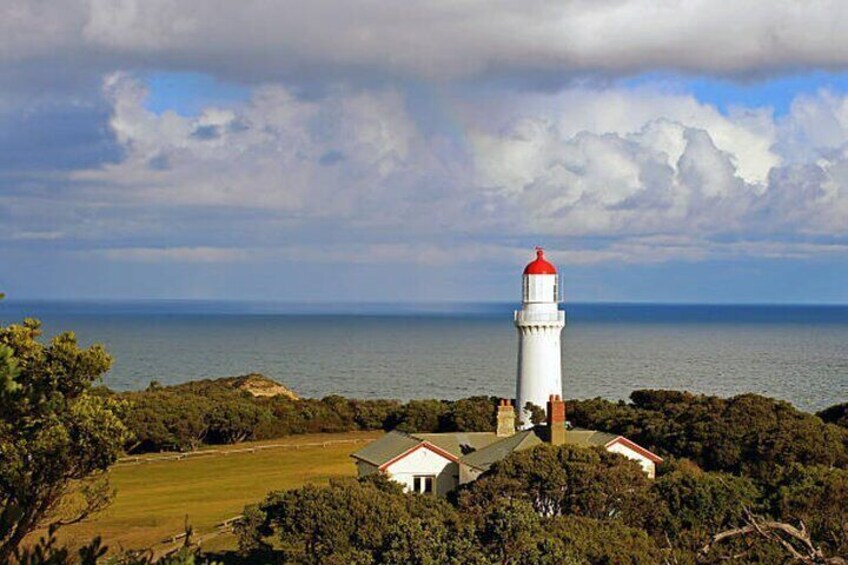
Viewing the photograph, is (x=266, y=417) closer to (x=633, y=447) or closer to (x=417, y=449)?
(x=417, y=449)

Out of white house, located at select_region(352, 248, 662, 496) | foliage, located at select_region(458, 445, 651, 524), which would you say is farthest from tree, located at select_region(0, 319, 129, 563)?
white house, located at select_region(352, 248, 662, 496)

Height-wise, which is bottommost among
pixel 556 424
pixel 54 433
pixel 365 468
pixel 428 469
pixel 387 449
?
pixel 365 468

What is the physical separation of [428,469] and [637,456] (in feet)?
21.8

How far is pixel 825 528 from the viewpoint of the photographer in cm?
2195

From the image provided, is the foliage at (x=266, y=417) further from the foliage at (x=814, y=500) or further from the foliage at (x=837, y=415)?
the foliage at (x=814, y=500)

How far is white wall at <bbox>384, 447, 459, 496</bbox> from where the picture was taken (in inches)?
1238

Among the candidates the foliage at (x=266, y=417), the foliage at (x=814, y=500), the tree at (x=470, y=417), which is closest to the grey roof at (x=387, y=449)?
the foliage at (x=814, y=500)

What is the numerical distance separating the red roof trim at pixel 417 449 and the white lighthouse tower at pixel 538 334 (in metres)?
9.52

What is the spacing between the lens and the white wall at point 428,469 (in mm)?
31453

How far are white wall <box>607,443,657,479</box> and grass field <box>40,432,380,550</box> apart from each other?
479 inches

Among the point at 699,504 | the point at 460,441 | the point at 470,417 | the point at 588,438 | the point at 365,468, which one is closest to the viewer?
the point at 699,504

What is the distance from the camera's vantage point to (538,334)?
4128 centimetres

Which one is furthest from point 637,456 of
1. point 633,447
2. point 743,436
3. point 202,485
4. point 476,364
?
point 476,364

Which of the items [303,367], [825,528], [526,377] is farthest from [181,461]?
[303,367]
